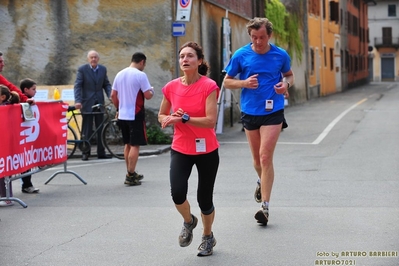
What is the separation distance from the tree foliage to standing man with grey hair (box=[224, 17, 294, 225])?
77.7ft

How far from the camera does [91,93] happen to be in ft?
48.6

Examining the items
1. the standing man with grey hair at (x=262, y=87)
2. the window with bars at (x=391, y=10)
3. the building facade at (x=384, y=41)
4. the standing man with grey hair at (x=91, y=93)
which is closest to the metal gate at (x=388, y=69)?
the building facade at (x=384, y=41)

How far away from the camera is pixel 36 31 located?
18094 millimetres

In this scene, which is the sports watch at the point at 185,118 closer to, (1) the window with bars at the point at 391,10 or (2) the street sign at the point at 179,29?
(2) the street sign at the point at 179,29

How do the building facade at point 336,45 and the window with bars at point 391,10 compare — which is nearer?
the building facade at point 336,45

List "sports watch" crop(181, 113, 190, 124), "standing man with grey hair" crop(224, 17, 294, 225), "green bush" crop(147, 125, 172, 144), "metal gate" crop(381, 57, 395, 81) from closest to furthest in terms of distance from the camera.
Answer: "sports watch" crop(181, 113, 190, 124) → "standing man with grey hair" crop(224, 17, 294, 225) → "green bush" crop(147, 125, 172, 144) → "metal gate" crop(381, 57, 395, 81)

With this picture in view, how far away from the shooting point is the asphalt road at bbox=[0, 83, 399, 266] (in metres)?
6.41

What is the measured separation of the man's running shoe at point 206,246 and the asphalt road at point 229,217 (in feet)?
0.22

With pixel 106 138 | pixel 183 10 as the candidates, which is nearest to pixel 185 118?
pixel 106 138

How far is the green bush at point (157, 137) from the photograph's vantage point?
17.0 metres

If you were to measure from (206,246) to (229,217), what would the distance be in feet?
5.70

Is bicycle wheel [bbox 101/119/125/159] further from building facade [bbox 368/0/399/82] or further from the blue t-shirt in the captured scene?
building facade [bbox 368/0/399/82]

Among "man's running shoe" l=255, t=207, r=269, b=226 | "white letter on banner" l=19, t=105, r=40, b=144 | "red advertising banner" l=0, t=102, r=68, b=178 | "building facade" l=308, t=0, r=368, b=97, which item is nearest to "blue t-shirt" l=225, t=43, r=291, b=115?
"man's running shoe" l=255, t=207, r=269, b=226

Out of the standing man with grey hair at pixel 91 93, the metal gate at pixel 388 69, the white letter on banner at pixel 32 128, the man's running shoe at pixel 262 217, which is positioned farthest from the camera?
the metal gate at pixel 388 69
